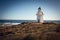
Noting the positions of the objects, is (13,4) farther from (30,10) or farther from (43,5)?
(43,5)

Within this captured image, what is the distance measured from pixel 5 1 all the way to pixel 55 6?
191 cm

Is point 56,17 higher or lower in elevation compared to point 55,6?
lower

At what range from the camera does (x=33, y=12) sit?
220 inches

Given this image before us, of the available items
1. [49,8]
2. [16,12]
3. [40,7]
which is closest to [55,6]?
[49,8]

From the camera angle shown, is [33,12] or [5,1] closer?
[5,1]

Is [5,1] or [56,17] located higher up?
[5,1]

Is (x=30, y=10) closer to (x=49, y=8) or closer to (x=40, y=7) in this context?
(x=40, y=7)

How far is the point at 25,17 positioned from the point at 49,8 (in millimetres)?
1099

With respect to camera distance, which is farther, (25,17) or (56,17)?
(25,17)

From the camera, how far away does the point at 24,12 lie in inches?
228

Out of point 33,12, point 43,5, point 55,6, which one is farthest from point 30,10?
point 55,6

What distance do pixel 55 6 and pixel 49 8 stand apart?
0.25 m

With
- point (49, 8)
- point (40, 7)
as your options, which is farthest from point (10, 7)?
point (49, 8)

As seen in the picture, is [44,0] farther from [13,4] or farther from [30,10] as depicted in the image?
[13,4]
